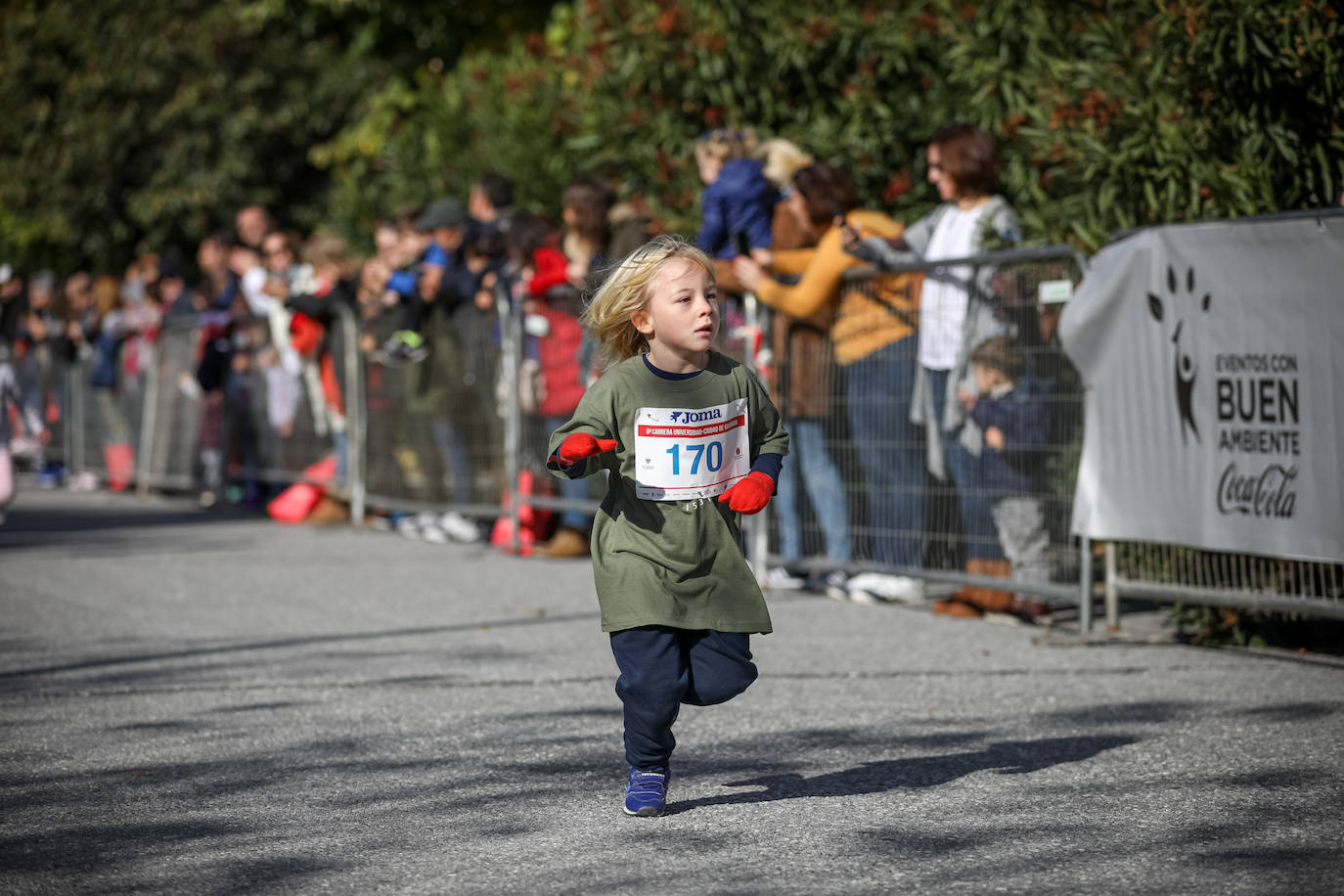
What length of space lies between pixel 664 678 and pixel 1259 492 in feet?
10.8

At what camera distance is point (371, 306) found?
13.5m

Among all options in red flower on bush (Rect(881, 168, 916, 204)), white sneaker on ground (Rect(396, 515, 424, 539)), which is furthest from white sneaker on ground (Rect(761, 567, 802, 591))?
white sneaker on ground (Rect(396, 515, 424, 539))

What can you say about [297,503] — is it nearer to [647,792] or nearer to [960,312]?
[960,312]

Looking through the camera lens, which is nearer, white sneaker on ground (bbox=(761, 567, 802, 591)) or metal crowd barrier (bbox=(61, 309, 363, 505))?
white sneaker on ground (bbox=(761, 567, 802, 591))

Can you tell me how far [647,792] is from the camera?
188 inches

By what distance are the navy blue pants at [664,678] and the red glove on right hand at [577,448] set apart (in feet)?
1.63

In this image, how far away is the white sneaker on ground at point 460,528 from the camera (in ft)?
41.4

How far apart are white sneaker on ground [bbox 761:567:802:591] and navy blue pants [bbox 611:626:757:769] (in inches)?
199

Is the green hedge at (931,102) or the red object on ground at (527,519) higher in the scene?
the green hedge at (931,102)

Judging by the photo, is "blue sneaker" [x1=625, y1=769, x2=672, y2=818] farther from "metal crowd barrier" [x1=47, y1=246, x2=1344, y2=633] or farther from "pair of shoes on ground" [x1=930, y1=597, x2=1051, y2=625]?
"pair of shoes on ground" [x1=930, y1=597, x2=1051, y2=625]

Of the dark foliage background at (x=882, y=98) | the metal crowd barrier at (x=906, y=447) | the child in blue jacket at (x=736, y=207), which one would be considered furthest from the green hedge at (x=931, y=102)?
the child in blue jacket at (x=736, y=207)

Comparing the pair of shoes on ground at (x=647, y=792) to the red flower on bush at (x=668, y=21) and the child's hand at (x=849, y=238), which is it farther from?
the red flower on bush at (x=668, y=21)

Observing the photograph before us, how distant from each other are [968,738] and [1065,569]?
102 inches

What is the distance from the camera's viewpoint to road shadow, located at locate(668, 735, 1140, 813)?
5074mm
